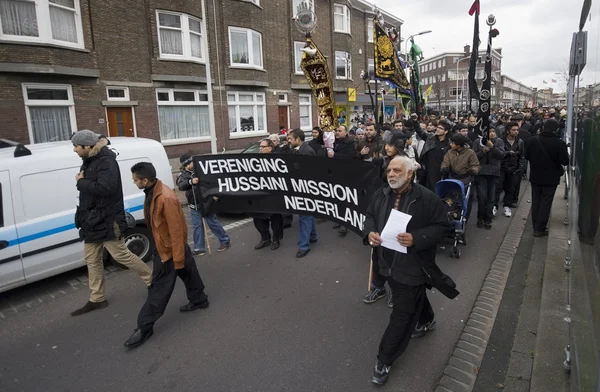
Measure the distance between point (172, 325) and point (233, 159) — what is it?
2593 millimetres

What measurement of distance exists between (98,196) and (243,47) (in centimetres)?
1781

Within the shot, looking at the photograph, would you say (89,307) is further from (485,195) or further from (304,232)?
(485,195)

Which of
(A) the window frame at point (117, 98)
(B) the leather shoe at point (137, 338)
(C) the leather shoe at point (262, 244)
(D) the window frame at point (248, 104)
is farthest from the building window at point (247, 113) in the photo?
(B) the leather shoe at point (137, 338)

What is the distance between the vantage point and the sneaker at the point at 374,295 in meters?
4.54

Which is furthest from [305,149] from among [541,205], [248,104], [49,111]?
[248,104]

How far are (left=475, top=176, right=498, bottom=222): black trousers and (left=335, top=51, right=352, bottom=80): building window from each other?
22634 mm

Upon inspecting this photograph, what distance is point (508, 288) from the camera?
4.88 metres

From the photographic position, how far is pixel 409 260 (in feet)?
10.4

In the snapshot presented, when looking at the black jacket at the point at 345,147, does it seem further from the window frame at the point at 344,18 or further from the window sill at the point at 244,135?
the window frame at the point at 344,18

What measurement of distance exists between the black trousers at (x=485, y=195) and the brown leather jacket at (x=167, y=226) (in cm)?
567

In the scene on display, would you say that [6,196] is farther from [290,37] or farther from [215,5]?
[290,37]

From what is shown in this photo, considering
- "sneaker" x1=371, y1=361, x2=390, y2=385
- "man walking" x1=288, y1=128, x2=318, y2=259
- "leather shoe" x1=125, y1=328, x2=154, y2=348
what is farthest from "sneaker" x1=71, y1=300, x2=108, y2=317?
"sneaker" x1=371, y1=361, x2=390, y2=385

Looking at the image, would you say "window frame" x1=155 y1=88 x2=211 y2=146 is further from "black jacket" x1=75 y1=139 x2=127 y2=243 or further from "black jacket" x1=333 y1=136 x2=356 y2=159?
"black jacket" x1=75 y1=139 x2=127 y2=243

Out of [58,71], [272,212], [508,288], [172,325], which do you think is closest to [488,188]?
[508,288]
